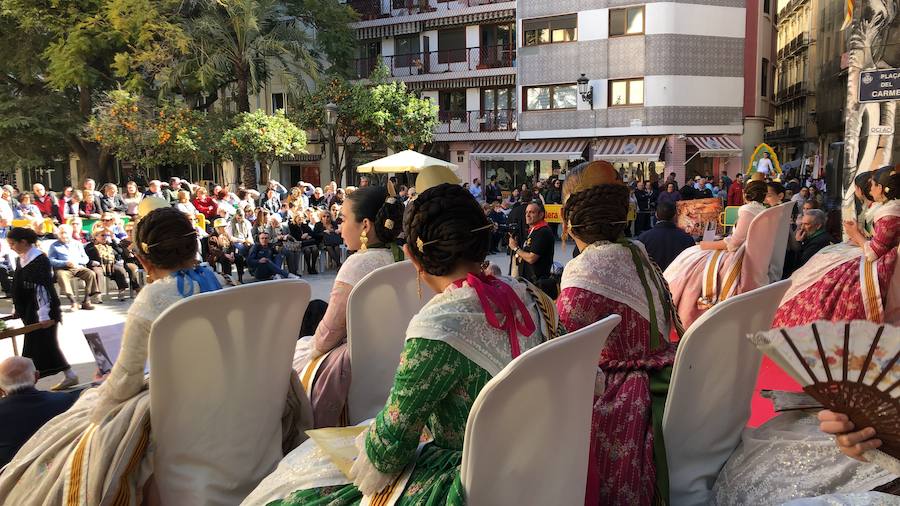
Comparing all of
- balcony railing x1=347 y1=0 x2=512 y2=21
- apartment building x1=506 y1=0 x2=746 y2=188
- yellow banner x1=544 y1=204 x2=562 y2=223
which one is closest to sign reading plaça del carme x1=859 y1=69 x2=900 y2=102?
yellow banner x1=544 y1=204 x2=562 y2=223

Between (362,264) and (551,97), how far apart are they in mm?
23984

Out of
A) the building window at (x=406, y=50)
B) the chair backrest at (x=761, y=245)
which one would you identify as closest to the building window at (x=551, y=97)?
the building window at (x=406, y=50)

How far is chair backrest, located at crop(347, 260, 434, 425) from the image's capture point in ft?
10.4

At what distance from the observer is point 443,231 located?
6.57 ft

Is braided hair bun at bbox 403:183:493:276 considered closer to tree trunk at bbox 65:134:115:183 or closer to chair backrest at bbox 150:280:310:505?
chair backrest at bbox 150:280:310:505

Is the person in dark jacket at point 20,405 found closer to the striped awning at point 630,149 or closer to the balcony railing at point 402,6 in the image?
the striped awning at point 630,149

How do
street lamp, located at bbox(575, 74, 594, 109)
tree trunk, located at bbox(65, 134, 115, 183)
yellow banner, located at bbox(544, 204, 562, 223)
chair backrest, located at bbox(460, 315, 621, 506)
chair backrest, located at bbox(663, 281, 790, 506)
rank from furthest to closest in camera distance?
street lamp, located at bbox(575, 74, 594, 109) < tree trunk, located at bbox(65, 134, 115, 183) < yellow banner, located at bbox(544, 204, 562, 223) < chair backrest, located at bbox(663, 281, 790, 506) < chair backrest, located at bbox(460, 315, 621, 506)

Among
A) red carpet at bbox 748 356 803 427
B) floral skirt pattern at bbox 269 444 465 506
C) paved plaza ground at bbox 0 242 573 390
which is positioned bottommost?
paved plaza ground at bbox 0 242 573 390

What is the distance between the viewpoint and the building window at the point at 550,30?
2566 cm

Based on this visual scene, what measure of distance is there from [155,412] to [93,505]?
37 centimetres

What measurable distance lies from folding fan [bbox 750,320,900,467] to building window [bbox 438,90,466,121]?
27.3 m

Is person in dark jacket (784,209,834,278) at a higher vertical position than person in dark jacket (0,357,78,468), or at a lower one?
higher

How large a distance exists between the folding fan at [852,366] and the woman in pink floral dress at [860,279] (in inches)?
94.4

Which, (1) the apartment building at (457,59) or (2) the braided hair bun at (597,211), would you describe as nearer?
(2) the braided hair bun at (597,211)
